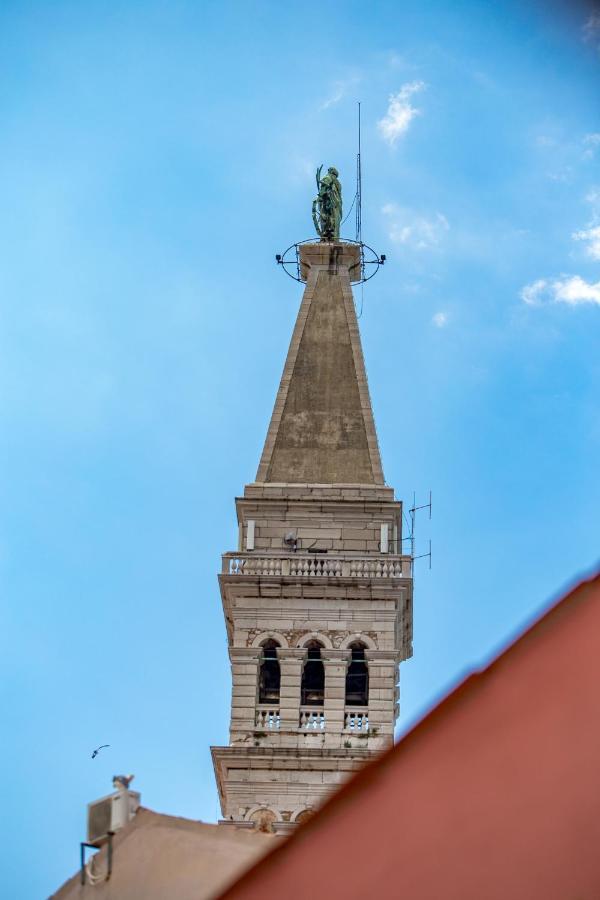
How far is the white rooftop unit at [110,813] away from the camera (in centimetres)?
634

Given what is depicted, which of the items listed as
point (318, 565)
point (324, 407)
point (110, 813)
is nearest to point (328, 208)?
point (324, 407)

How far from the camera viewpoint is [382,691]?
35.2 meters

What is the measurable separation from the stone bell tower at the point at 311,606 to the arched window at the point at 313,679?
0.9 inches

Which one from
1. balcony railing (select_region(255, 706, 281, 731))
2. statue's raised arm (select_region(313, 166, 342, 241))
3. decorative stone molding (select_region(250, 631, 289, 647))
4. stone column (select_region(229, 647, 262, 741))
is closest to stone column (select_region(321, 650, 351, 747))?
decorative stone molding (select_region(250, 631, 289, 647))

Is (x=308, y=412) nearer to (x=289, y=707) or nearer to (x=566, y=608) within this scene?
(x=289, y=707)

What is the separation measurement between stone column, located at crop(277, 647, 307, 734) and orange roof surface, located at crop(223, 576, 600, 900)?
30.7 meters

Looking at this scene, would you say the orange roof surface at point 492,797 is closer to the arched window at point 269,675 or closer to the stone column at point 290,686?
the stone column at point 290,686

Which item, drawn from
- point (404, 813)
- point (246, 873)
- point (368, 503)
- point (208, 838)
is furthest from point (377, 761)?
point (368, 503)

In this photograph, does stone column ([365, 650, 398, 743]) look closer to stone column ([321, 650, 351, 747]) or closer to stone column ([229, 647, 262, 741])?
stone column ([321, 650, 351, 747])

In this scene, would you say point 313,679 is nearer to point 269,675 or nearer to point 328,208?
point 269,675

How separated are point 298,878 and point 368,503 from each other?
1315 inches

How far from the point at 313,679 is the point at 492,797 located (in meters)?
32.0

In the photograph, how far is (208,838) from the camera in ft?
19.6

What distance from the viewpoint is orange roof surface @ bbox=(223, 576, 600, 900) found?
397 centimetres
